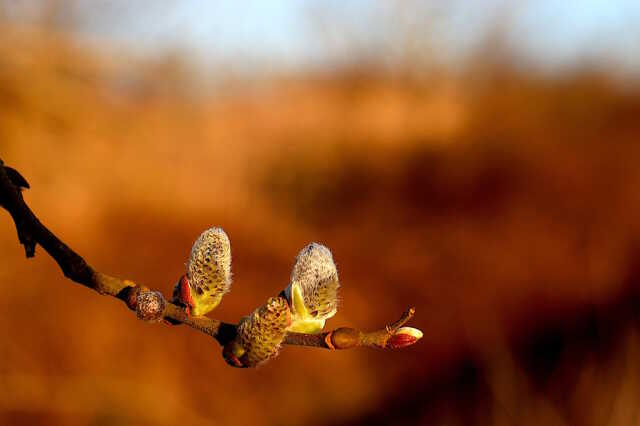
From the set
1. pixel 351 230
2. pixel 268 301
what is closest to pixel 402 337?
pixel 268 301

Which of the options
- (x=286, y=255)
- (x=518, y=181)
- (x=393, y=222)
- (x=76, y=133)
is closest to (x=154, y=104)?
(x=76, y=133)

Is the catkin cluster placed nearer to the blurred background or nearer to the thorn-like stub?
the thorn-like stub

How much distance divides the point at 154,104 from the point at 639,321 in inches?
91.5

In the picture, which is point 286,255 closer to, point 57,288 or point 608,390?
point 57,288

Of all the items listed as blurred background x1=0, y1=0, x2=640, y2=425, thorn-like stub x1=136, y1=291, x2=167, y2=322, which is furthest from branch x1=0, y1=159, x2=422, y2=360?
blurred background x1=0, y1=0, x2=640, y2=425

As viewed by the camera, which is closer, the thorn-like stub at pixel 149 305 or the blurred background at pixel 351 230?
the thorn-like stub at pixel 149 305

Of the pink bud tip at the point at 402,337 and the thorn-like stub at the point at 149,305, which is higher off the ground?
the thorn-like stub at the point at 149,305

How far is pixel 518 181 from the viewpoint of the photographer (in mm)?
3611

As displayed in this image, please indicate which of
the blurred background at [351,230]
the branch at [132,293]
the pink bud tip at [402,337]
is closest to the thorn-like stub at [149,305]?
the branch at [132,293]

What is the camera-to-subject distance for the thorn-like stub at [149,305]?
313 mm

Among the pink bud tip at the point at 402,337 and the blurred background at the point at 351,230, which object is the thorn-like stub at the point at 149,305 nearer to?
the pink bud tip at the point at 402,337

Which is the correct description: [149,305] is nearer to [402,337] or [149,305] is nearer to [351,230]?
[402,337]

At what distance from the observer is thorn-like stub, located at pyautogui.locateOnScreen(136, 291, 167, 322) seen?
0.31m

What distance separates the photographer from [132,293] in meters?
0.32
